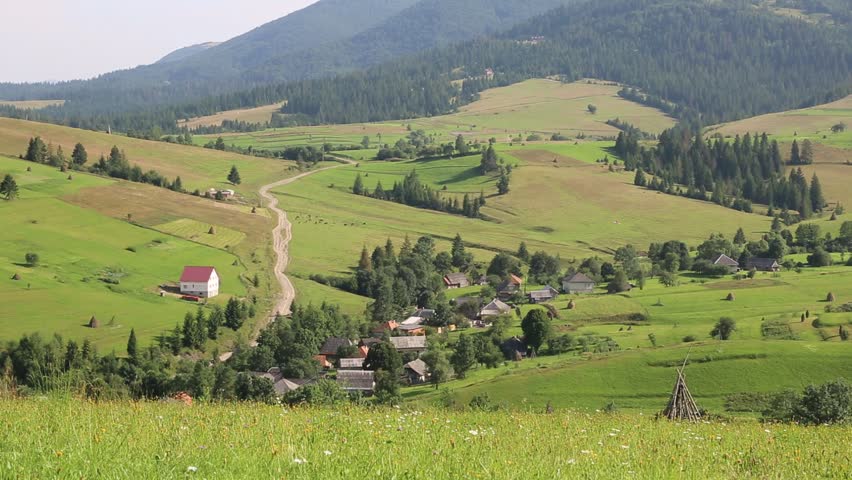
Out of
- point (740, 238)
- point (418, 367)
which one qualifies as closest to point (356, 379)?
point (418, 367)

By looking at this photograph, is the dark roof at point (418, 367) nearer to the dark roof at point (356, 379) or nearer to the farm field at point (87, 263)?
the dark roof at point (356, 379)

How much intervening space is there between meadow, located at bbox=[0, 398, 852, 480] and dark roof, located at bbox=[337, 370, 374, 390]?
4424 cm

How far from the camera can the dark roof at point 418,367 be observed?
6397 centimetres

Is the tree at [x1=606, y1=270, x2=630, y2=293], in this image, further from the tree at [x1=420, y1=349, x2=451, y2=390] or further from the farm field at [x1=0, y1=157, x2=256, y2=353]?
the farm field at [x1=0, y1=157, x2=256, y2=353]

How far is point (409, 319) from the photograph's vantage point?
85125 millimetres

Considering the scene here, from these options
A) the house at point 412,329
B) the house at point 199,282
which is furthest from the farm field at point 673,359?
the house at point 199,282

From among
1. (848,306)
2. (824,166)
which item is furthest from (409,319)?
(824,166)

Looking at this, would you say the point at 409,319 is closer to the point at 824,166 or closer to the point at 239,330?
the point at 239,330

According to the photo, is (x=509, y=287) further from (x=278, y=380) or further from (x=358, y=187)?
(x=358, y=187)

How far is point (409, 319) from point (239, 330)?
17.9 metres

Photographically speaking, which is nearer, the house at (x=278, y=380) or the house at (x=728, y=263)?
the house at (x=278, y=380)

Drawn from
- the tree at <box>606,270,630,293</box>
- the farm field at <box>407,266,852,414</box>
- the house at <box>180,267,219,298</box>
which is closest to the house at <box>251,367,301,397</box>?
the farm field at <box>407,266,852,414</box>

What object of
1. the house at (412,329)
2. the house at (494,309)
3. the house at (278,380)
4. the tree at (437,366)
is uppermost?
the tree at (437,366)

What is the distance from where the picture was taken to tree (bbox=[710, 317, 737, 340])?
62.9 meters
